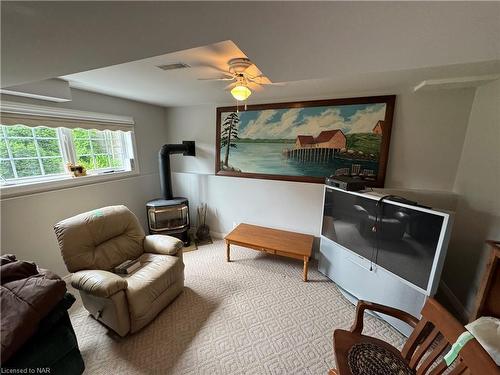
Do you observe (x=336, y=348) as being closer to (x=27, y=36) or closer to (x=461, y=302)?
(x=461, y=302)

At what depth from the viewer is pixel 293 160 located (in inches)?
106

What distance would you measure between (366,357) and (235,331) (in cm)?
104

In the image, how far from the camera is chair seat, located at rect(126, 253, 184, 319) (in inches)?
62.6

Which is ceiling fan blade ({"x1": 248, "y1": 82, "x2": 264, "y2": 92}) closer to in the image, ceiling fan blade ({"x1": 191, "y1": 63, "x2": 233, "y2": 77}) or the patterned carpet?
ceiling fan blade ({"x1": 191, "y1": 63, "x2": 233, "y2": 77})

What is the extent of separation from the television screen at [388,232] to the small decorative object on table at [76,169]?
300 centimetres

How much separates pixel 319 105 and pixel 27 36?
2494 mm

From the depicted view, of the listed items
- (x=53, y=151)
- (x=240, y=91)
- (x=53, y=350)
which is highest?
(x=240, y=91)

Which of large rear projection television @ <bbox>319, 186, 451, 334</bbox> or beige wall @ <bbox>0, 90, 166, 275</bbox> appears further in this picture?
beige wall @ <bbox>0, 90, 166, 275</bbox>

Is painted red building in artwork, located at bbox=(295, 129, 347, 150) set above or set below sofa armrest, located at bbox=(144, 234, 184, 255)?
above

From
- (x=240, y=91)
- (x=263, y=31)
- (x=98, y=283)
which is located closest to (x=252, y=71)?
(x=240, y=91)

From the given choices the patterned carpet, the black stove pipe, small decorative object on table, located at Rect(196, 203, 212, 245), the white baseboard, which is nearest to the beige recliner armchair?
the patterned carpet

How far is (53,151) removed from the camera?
2.24m

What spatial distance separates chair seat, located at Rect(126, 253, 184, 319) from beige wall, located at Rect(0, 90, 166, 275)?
1064 millimetres

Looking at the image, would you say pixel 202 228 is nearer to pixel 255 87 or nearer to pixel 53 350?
pixel 53 350
